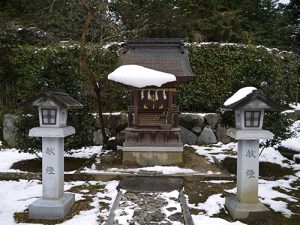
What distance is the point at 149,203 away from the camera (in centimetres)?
625

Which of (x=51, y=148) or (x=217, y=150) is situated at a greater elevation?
(x=51, y=148)

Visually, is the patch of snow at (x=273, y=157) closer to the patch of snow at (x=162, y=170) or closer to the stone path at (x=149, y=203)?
the patch of snow at (x=162, y=170)

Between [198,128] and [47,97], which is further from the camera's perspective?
[198,128]

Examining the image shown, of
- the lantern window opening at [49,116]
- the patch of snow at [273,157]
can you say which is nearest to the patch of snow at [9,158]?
the lantern window opening at [49,116]

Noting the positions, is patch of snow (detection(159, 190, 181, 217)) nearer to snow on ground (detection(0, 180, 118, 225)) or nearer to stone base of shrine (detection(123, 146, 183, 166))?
snow on ground (detection(0, 180, 118, 225))

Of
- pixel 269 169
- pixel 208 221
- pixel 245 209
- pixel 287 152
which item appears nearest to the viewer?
pixel 208 221

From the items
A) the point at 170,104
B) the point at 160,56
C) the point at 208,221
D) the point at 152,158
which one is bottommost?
the point at 208,221

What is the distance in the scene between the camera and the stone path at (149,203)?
218 inches

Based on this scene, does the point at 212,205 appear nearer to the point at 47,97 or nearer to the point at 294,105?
the point at 47,97

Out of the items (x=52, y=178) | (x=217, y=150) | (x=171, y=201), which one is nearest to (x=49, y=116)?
(x=52, y=178)

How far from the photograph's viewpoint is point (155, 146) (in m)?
9.28

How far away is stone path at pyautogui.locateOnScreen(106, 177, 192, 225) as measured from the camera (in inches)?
218

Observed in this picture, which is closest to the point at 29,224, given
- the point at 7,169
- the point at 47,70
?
the point at 7,169

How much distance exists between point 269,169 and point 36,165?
6.12 metres
